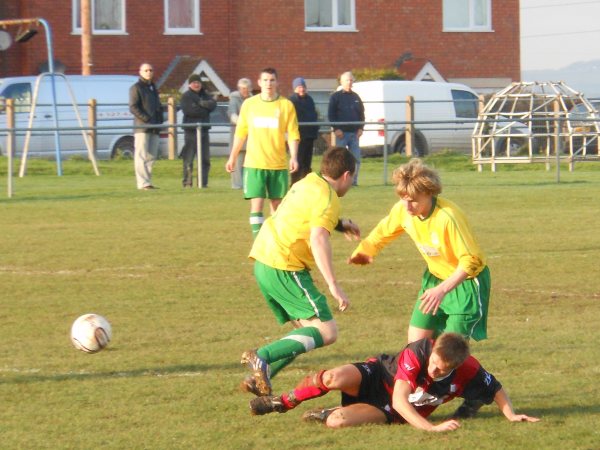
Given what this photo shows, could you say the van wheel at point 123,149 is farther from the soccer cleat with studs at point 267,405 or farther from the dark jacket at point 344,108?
the soccer cleat with studs at point 267,405

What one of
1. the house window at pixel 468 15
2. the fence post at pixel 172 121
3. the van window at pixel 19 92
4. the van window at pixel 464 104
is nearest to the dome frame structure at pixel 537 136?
the van window at pixel 464 104

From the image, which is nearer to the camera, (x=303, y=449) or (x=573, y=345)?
(x=303, y=449)

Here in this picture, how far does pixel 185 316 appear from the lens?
9.37 metres

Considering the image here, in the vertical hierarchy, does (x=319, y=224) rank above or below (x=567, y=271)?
above

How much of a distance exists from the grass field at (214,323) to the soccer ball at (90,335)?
0.12 m

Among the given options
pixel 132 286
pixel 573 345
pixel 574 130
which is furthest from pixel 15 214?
pixel 574 130

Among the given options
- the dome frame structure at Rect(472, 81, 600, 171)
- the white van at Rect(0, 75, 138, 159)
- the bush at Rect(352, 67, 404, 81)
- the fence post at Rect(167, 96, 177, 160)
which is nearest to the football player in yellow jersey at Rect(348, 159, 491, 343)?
the dome frame structure at Rect(472, 81, 600, 171)

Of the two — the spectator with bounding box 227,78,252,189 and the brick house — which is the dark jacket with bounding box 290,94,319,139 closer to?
the spectator with bounding box 227,78,252,189

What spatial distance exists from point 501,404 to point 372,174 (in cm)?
1814

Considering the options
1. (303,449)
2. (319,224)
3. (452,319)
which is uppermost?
(319,224)

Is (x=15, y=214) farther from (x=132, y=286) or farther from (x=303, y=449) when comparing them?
(x=303, y=449)

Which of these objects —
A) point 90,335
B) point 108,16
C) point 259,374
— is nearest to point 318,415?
point 259,374

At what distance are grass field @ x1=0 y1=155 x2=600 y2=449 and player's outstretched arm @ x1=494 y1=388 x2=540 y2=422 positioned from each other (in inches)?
2.3

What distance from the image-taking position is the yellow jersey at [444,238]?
6484 millimetres
